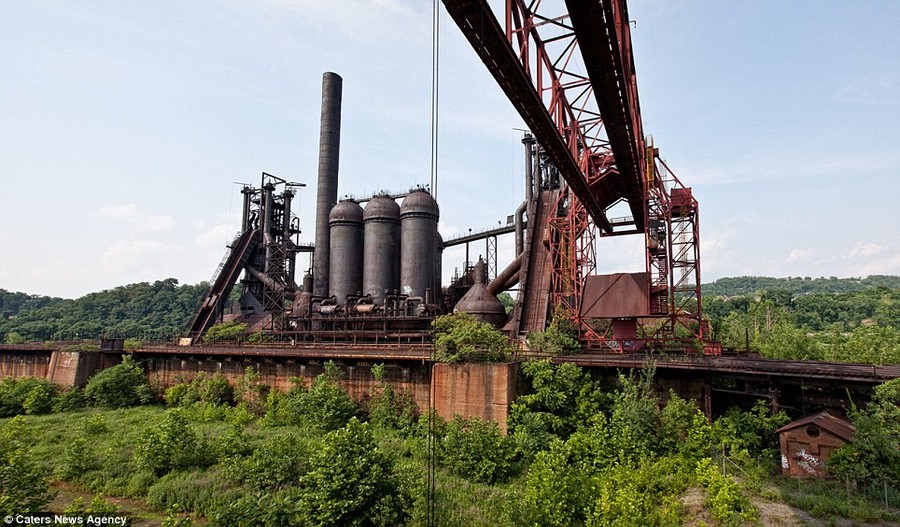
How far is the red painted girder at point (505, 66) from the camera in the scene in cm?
1102

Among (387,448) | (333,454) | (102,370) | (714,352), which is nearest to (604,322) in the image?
(714,352)

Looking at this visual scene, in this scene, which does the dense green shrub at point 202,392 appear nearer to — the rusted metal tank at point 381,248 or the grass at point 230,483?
the grass at point 230,483

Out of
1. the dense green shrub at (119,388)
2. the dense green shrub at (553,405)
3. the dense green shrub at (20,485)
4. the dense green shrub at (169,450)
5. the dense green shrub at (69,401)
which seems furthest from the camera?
the dense green shrub at (119,388)

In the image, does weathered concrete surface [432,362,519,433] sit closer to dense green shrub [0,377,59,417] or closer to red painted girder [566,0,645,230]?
red painted girder [566,0,645,230]

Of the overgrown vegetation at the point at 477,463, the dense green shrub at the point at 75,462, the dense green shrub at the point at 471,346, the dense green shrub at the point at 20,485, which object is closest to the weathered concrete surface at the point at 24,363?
the overgrown vegetation at the point at 477,463

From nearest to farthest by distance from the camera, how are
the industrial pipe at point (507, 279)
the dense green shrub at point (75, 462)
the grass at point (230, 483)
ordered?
the grass at point (230, 483)
the dense green shrub at point (75, 462)
the industrial pipe at point (507, 279)

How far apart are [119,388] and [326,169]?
30.0m

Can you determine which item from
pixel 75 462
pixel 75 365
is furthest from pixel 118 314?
pixel 75 462

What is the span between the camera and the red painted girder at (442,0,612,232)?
11.0 meters

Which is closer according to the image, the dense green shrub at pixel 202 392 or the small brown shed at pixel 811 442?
the small brown shed at pixel 811 442

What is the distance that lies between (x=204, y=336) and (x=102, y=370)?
46.3ft

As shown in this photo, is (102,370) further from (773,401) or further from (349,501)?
(773,401)

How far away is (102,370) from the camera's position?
104ft

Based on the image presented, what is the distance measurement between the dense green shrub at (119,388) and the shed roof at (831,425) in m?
34.3
